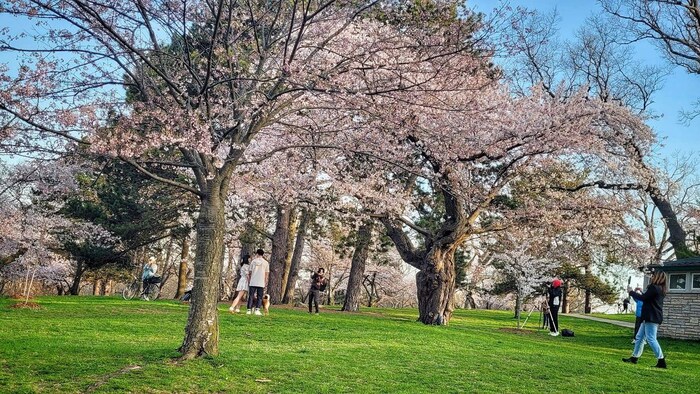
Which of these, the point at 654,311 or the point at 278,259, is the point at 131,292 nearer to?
the point at 278,259

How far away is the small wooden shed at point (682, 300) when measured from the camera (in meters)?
17.4

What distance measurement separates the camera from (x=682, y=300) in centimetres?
1783

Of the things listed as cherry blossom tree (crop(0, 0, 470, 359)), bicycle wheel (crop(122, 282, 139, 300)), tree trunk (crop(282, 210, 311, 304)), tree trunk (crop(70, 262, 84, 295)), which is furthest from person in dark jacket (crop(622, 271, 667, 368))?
tree trunk (crop(70, 262, 84, 295))

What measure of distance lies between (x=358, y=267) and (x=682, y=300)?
447 inches

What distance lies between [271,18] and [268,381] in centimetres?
492

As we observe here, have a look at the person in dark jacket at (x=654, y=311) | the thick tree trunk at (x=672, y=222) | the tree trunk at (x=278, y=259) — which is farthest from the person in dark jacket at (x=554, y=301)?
the tree trunk at (x=278, y=259)

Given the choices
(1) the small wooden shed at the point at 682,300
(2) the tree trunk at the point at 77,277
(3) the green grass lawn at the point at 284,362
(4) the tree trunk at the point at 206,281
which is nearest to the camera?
(3) the green grass lawn at the point at 284,362

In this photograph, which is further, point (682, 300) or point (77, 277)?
point (77, 277)

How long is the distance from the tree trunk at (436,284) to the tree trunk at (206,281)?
1050 cm

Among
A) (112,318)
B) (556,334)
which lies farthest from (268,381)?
(556,334)

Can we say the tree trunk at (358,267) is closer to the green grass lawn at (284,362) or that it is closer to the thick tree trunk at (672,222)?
the green grass lawn at (284,362)

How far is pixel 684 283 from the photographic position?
707 inches

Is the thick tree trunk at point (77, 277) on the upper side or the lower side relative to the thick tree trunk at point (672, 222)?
lower

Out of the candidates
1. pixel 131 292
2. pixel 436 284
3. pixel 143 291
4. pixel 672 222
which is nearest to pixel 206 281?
pixel 436 284
